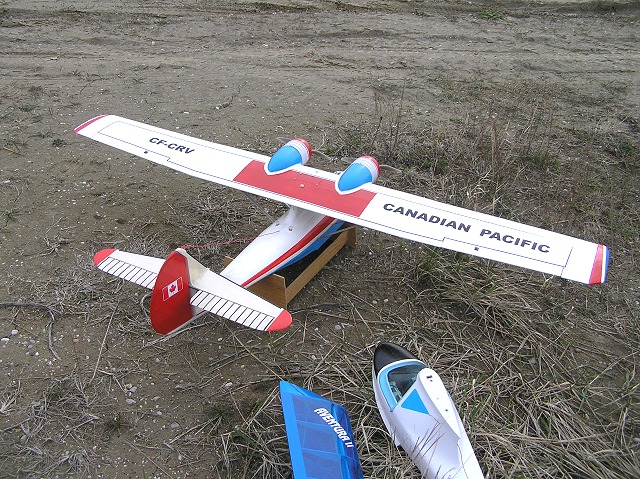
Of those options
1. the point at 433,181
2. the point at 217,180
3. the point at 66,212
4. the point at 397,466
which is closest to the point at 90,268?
the point at 66,212

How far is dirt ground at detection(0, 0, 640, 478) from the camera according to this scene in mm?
5363

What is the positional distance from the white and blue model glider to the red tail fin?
1.36 ft

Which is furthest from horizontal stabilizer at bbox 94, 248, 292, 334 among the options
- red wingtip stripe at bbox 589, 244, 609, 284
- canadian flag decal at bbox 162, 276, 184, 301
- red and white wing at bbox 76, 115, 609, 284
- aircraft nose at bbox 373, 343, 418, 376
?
red wingtip stripe at bbox 589, 244, 609, 284

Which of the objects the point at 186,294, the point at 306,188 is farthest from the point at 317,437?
the point at 306,188

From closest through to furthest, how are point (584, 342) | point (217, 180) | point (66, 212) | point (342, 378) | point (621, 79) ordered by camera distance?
point (342, 378)
point (584, 342)
point (217, 180)
point (66, 212)
point (621, 79)

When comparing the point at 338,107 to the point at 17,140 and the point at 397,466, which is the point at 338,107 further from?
the point at 397,466

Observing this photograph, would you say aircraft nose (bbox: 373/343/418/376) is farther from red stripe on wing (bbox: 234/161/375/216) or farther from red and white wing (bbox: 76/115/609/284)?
red stripe on wing (bbox: 234/161/375/216)

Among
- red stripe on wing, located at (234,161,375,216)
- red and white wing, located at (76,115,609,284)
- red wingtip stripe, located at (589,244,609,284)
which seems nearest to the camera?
red wingtip stripe, located at (589,244,609,284)

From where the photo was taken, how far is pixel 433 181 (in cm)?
865

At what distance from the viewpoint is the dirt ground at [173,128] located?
536 centimetres

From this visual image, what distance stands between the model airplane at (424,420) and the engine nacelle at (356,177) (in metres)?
2.18

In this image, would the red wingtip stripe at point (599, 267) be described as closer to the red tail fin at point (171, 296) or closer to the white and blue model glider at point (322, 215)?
the white and blue model glider at point (322, 215)

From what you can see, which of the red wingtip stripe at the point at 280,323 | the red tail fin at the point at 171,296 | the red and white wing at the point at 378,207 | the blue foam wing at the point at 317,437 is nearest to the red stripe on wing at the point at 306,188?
the red and white wing at the point at 378,207

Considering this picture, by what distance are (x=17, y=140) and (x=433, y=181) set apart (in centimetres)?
752
